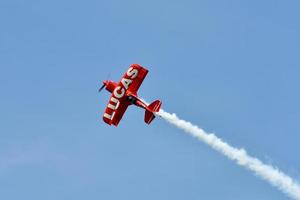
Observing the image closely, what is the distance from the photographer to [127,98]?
62812 millimetres

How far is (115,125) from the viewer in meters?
64.2

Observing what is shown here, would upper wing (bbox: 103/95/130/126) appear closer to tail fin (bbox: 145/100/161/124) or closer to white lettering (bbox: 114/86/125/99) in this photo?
white lettering (bbox: 114/86/125/99)

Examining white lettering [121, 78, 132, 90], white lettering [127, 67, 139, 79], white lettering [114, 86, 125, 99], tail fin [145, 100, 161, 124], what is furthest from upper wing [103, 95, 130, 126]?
tail fin [145, 100, 161, 124]

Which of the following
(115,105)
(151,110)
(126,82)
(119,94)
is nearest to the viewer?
(151,110)

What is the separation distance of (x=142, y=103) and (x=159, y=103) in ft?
6.48

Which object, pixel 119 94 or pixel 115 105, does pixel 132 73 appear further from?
pixel 115 105

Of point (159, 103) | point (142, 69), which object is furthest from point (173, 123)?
point (142, 69)

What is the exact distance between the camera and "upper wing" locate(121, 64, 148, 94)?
62594mm

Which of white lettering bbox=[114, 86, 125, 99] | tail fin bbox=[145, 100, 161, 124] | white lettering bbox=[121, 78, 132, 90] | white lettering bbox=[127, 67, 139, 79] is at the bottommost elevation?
tail fin bbox=[145, 100, 161, 124]

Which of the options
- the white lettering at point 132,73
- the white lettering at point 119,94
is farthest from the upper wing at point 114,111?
the white lettering at point 132,73

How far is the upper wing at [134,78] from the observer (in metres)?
62.6

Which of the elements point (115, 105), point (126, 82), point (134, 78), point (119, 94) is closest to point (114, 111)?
point (115, 105)

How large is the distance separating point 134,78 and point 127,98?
2.29 metres

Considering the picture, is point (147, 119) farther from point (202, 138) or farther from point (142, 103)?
point (202, 138)
